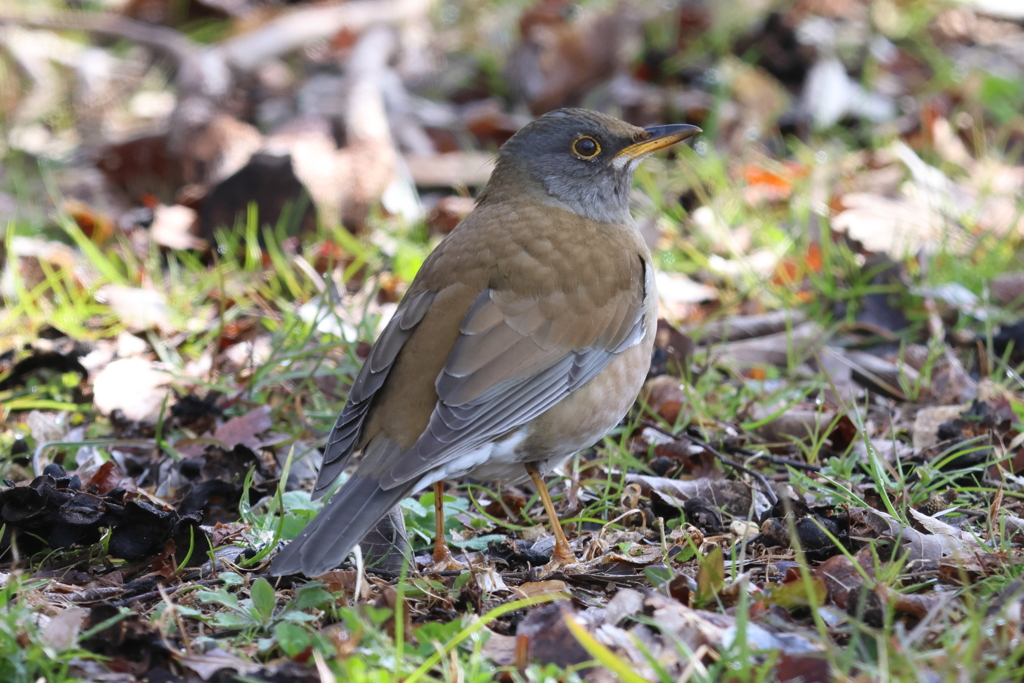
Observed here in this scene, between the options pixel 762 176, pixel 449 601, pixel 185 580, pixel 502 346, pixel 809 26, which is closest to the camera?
pixel 449 601

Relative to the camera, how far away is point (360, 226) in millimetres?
7059

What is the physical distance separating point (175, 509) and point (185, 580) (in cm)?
46

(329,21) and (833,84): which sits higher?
(329,21)

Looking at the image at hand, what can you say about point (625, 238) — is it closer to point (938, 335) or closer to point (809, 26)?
point (938, 335)

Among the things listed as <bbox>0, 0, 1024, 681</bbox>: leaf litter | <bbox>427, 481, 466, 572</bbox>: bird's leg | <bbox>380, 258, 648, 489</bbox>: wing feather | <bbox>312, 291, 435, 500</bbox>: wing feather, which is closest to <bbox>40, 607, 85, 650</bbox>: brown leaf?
<bbox>0, 0, 1024, 681</bbox>: leaf litter

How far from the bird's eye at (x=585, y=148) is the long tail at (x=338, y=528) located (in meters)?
2.02

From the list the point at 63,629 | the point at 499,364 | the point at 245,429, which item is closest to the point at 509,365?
the point at 499,364

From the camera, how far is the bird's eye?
4.86 metres

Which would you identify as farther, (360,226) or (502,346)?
(360,226)

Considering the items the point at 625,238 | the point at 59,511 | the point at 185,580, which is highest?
the point at 625,238

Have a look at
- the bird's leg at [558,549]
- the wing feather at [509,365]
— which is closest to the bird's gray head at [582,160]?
the wing feather at [509,365]

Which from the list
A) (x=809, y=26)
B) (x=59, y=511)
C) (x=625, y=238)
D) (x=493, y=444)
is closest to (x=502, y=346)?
(x=493, y=444)

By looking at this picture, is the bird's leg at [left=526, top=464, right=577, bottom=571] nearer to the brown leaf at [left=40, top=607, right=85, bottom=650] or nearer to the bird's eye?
the brown leaf at [left=40, top=607, right=85, bottom=650]

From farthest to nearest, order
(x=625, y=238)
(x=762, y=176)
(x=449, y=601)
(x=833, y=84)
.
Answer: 1. (x=833, y=84)
2. (x=762, y=176)
3. (x=625, y=238)
4. (x=449, y=601)
